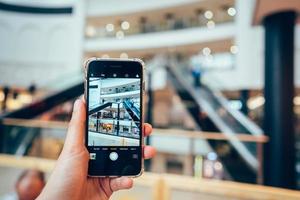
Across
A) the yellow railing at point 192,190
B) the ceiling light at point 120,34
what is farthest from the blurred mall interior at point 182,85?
the ceiling light at point 120,34

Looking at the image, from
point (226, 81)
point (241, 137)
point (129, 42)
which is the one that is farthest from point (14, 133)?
point (129, 42)

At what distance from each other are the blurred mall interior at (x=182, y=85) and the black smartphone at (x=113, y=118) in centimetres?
4

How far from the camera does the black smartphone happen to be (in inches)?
54.6

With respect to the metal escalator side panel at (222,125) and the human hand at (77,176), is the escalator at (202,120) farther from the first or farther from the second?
the human hand at (77,176)

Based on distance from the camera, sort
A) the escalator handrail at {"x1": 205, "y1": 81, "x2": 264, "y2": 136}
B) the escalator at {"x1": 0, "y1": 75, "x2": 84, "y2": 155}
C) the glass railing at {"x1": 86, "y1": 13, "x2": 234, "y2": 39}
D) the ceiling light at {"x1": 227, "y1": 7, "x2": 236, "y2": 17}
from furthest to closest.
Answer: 1. the glass railing at {"x1": 86, "y1": 13, "x2": 234, "y2": 39}
2. the ceiling light at {"x1": 227, "y1": 7, "x2": 236, "y2": 17}
3. the escalator handrail at {"x1": 205, "y1": 81, "x2": 264, "y2": 136}
4. the escalator at {"x1": 0, "y1": 75, "x2": 84, "y2": 155}

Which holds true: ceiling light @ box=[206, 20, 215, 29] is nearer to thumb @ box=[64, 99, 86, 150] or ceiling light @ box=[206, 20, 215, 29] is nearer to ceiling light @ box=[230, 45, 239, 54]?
ceiling light @ box=[230, 45, 239, 54]

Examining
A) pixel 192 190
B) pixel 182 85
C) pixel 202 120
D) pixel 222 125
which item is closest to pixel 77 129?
pixel 192 190

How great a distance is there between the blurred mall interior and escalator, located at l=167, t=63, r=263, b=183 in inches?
1.2

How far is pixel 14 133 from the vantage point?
24.3 ft

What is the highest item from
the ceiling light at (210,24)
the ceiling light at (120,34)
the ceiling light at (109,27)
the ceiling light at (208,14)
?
the ceiling light at (109,27)

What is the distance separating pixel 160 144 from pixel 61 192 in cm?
849

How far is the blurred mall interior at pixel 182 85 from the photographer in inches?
262

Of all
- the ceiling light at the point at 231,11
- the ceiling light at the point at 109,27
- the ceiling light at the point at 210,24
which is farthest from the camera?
the ceiling light at the point at 109,27

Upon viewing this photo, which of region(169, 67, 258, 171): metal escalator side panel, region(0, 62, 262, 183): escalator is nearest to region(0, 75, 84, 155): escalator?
region(0, 62, 262, 183): escalator
